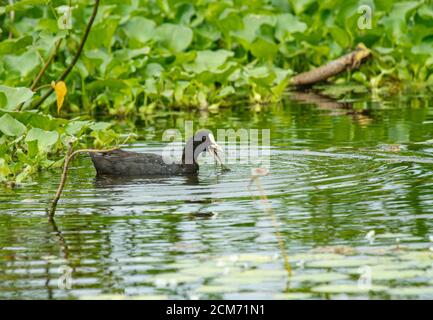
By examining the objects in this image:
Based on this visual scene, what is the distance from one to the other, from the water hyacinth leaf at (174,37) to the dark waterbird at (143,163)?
6.35 meters

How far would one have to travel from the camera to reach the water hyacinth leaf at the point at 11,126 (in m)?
11.6

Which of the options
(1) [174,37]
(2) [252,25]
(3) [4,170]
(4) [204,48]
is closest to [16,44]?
(3) [4,170]

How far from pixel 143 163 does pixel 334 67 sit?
8.48 metres

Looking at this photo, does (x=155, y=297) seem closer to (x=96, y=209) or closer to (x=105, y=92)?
(x=96, y=209)

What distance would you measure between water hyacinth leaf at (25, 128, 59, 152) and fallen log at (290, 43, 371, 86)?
9.27 metres

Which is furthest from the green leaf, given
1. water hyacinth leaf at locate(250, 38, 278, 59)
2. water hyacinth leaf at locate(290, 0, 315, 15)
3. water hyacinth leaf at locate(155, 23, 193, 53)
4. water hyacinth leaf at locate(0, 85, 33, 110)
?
water hyacinth leaf at locate(0, 85, 33, 110)

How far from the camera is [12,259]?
8023mm

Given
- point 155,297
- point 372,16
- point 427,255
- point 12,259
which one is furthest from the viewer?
point 372,16

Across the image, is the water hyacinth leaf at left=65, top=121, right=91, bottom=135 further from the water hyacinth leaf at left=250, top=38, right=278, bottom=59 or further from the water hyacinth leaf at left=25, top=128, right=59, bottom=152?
the water hyacinth leaf at left=250, top=38, right=278, bottom=59

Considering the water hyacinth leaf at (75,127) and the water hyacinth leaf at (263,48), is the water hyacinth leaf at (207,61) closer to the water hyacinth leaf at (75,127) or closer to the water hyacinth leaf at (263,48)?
the water hyacinth leaf at (263,48)

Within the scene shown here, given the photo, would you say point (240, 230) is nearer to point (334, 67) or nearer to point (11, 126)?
point (11, 126)

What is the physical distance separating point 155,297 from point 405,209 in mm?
3134

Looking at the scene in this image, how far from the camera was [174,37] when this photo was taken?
19.0 m

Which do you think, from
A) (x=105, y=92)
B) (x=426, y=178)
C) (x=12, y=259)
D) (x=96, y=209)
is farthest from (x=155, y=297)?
(x=105, y=92)
